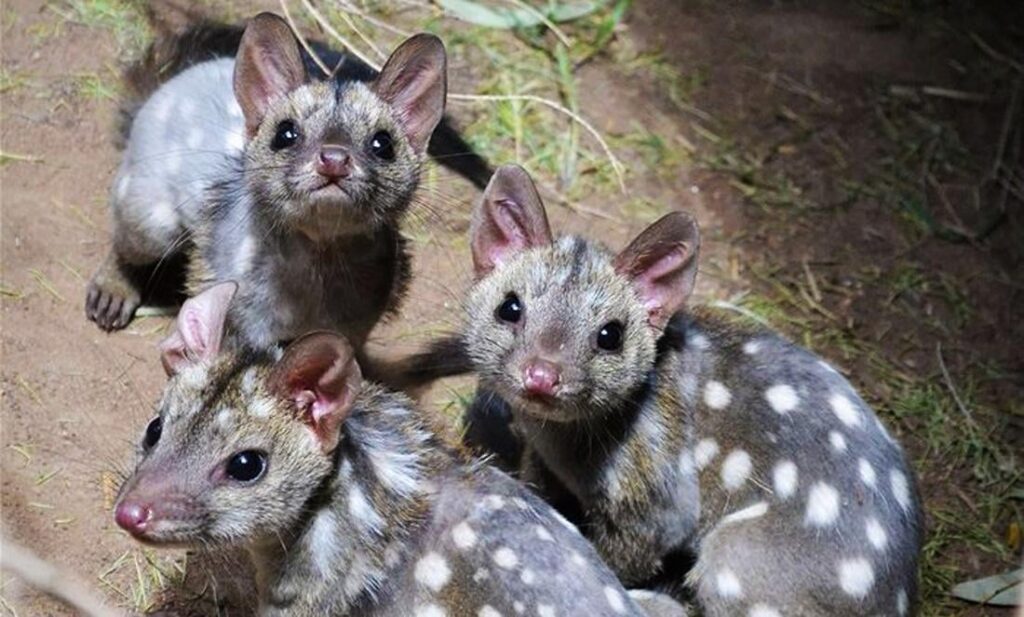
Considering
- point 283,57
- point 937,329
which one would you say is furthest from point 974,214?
point 283,57

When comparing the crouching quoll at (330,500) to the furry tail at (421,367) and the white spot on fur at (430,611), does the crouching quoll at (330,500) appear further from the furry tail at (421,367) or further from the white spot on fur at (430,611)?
the furry tail at (421,367)

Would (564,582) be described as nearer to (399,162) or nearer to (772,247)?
(399,162)

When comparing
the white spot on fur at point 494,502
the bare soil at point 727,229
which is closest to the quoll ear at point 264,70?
the bare soil at point 727,229

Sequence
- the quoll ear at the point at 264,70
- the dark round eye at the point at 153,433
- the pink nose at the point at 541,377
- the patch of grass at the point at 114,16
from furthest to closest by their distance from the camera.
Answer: the patch of grass at the point at 114,16 → the quoll ear at the point at 264,70 → the pink nose at the point at 541,377 → the dark round eye at the point at 153,433

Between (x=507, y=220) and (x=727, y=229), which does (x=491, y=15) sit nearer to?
(x=727, y=229)

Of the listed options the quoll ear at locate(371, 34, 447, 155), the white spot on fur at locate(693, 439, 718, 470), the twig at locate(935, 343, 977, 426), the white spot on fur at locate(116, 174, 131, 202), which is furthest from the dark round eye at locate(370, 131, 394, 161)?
the twig at locate(935, 343, 977, 426)

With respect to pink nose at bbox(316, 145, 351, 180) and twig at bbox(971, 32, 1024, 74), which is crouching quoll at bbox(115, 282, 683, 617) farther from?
twig at bbox(971, 32, 1024, 74)
